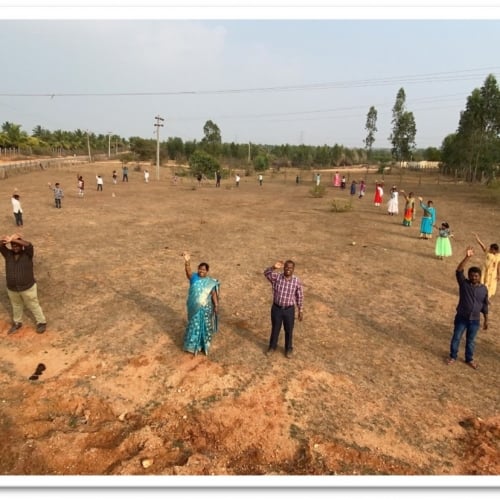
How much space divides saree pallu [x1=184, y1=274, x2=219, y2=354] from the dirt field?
223 mm

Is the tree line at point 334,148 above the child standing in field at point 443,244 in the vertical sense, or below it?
above

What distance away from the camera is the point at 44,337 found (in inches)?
235

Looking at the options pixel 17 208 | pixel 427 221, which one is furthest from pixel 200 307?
pixel 17 208

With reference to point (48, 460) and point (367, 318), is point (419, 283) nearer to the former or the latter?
point (367, 318)

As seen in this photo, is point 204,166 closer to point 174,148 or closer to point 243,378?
point 243,378

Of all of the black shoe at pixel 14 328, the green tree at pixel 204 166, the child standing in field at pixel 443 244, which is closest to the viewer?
the black shoe at pixel 14 328

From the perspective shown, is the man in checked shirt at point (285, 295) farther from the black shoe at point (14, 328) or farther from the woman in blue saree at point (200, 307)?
the black shoe at point (14, 328)

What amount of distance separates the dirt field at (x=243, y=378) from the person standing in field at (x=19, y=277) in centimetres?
25

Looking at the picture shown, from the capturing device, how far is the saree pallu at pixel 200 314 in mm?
5379

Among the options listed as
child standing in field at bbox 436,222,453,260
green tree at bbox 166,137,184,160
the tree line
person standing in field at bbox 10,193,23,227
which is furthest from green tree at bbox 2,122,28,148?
child standing in field at bbox 436,222,453,260

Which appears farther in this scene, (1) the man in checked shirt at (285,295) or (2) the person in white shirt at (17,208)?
(2) the person in white shirt at (17,208)

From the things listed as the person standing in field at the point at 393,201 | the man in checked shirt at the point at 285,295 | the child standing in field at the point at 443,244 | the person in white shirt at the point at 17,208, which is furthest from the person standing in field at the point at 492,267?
the person in white shirt at the point at 17,208

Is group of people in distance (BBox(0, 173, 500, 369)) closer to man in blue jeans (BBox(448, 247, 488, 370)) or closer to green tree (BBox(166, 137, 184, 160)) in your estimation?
man in blue jeans (BBox(448, 247, 488, 370))

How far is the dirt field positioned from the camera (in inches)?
151
